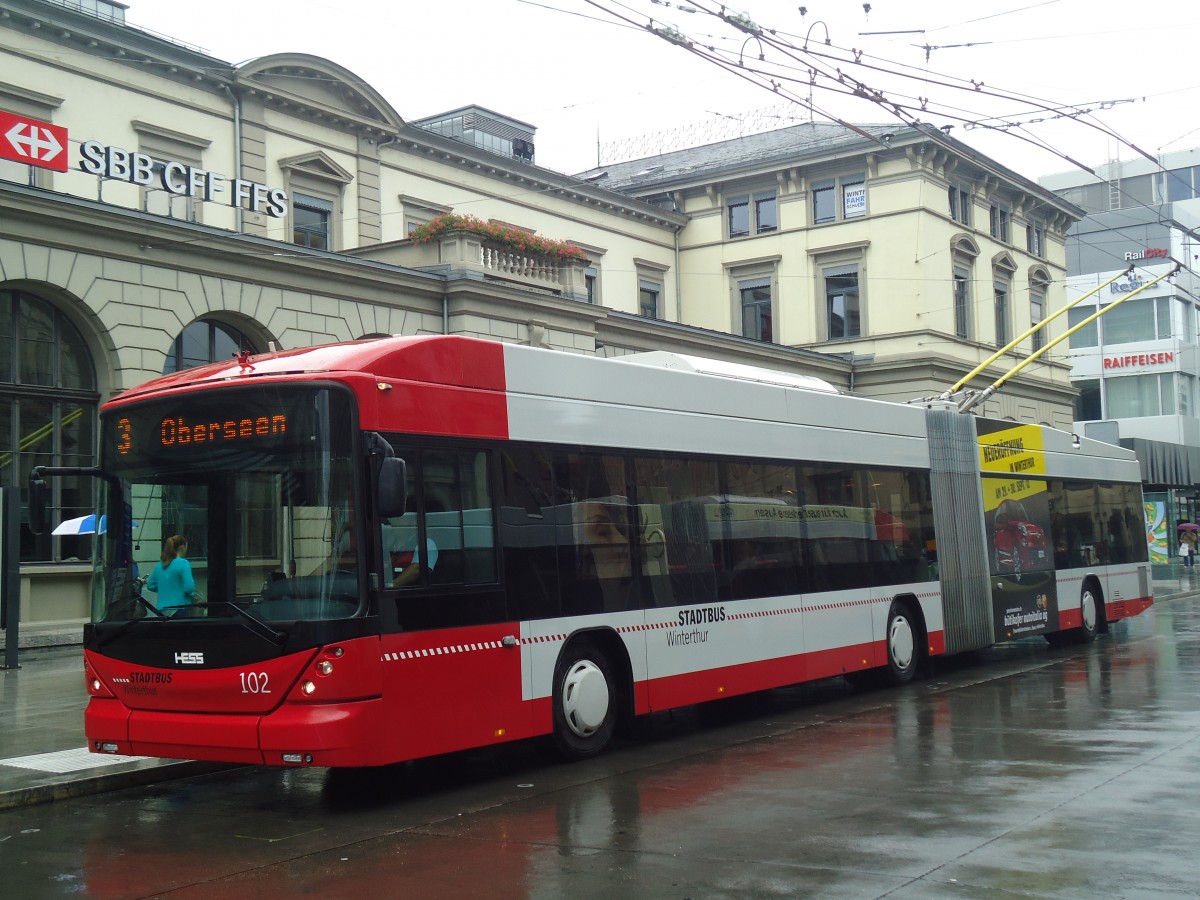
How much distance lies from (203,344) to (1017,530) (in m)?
13.5

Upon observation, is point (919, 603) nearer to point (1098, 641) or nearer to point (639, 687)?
point (639, 687)

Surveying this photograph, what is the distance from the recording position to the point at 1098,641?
21359 millimetres

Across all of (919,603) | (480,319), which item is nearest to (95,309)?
(480,319)

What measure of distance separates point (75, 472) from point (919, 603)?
396 inches

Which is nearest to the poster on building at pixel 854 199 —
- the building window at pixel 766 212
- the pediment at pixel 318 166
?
the building window at pixel 766 212

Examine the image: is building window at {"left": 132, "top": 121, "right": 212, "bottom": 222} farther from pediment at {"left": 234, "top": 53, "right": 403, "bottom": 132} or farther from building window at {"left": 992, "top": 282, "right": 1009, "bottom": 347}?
building window at {"left": 992, "top": 282, "right": 1009, "bottom": 347}

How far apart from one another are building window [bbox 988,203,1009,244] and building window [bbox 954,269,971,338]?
3.24 meters

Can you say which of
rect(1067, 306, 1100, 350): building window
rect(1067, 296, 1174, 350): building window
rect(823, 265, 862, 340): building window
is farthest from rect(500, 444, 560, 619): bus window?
rect(1067, 306, 1100, 350): building window

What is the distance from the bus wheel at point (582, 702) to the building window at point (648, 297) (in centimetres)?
3064

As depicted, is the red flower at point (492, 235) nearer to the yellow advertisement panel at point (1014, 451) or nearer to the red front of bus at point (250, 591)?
the yellow advertisement panel at point (1014, 451)

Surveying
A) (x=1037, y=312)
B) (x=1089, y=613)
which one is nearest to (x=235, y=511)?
(x=1089, y=613)

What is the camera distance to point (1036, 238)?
165 ft

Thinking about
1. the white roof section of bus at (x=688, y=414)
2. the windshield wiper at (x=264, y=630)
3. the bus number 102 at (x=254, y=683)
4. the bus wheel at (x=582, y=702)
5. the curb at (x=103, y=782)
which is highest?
the white roof section of bus at (x=688, y=414)

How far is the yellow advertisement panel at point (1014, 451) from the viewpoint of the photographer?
58.9 feet
